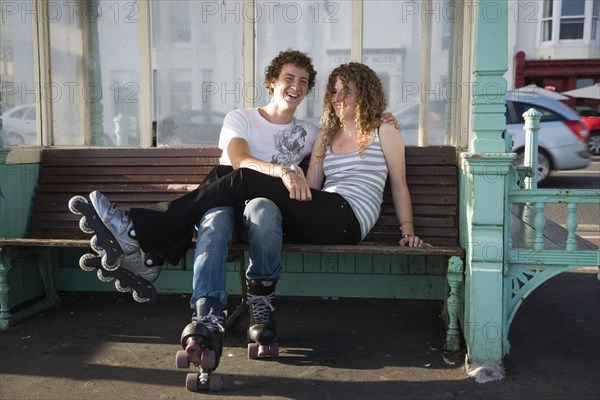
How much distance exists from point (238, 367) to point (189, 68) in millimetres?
2614

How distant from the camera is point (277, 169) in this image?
400cm

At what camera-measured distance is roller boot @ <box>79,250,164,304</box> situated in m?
3.88

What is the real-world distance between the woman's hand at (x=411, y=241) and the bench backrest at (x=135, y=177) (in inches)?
17.5

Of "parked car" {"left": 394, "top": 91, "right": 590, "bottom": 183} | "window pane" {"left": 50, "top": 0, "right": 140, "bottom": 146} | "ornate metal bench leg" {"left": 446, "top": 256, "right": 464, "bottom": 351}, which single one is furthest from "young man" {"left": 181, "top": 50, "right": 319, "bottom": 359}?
"parked car" {"left": 394, "top": 91, "right": 590, "bottom": 183}

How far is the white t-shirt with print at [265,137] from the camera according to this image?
14.8 feet

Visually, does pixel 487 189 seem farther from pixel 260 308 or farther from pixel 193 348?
pixel 193 348

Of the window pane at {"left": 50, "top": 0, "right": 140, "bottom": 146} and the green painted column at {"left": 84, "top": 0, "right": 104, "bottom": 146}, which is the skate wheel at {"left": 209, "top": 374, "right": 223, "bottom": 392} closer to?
the window pane at {"left": 50, "top": 0, "right": 140, "bottom": 146}

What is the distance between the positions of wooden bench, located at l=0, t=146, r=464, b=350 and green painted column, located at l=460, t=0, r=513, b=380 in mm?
549

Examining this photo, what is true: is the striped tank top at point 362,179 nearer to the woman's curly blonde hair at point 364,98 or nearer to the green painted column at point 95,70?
the woman's curly blonde hair at point 364,98

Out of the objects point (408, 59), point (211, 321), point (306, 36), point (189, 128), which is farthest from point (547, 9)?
point (211, 321)

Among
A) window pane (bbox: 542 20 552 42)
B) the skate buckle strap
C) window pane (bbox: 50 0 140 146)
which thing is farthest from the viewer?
window pane (bbox: 542 20 552 42)

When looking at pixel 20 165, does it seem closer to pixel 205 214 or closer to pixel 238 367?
pixel 205 214

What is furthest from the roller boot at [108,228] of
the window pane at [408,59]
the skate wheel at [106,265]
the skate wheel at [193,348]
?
the window pane at [408,59]

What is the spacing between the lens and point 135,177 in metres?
5.12
